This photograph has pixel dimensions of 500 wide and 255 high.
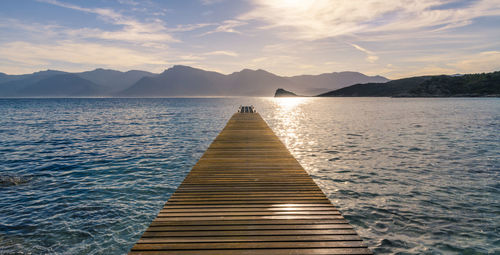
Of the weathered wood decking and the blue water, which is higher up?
the weathered wood decking

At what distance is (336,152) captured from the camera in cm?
1573

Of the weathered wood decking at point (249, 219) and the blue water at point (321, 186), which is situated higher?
the weathered wood decking at point (249, 219)

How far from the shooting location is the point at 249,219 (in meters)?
4.89

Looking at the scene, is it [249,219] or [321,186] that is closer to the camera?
[249,219]

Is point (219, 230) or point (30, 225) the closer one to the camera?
point (219, 230)

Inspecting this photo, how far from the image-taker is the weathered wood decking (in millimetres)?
3994

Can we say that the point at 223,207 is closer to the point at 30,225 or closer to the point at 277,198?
the point at 277,198

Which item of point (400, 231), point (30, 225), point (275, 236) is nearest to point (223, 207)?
point (275, 236)

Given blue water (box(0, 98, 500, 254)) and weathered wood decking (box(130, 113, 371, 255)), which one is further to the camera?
blue water (box(0, 98, 500, 254))

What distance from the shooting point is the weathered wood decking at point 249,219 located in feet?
13.1

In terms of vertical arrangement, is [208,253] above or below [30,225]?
above

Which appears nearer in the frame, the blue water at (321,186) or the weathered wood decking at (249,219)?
the weathered wood decking at (249,219)

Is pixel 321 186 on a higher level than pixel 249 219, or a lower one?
lower

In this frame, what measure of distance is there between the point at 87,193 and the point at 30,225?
7.41ft
